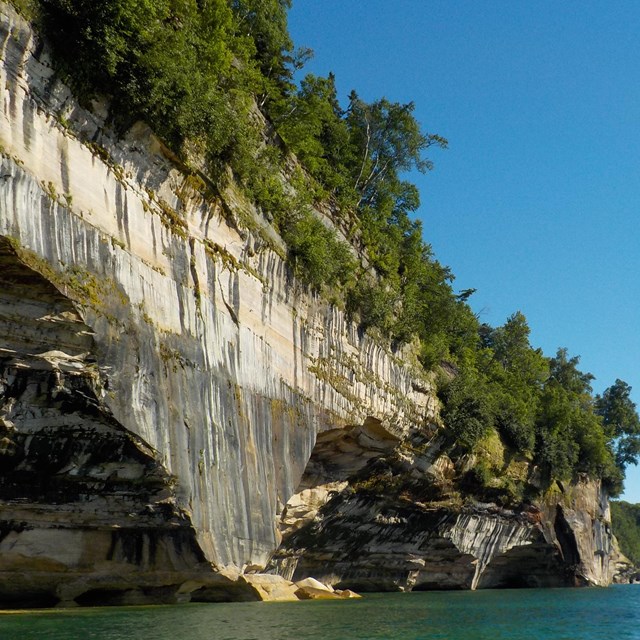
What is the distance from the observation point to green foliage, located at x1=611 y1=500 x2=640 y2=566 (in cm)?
10600

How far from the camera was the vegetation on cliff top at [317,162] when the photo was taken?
1631cm

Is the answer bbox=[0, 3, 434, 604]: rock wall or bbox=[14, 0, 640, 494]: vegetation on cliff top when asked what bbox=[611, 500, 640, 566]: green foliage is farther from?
bbox=[0, 3, 434, 604]: rock wall

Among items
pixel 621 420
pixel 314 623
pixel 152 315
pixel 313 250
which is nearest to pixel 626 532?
pixel 621 420

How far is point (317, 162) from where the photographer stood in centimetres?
3072

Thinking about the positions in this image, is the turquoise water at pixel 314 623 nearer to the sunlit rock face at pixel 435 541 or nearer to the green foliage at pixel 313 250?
the sunlit rock face at pixel 435 541

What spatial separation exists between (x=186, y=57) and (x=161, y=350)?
706 cm

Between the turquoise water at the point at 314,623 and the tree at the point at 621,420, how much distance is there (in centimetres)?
4564

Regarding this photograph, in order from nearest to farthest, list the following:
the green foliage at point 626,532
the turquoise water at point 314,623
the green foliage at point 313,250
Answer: the turquoise water at point 314,623
the green foliage at point 313,250
the green foliage at point 626,532

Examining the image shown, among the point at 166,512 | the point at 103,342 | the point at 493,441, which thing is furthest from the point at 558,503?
the point at 103,342

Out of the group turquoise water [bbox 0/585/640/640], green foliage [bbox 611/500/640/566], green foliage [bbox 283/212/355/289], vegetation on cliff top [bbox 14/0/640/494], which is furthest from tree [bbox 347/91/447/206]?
green foliage [bbox 611/500/640/566]

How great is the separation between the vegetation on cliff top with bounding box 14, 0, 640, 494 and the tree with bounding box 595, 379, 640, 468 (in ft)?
30.5

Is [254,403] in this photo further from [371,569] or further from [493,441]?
[493,441]

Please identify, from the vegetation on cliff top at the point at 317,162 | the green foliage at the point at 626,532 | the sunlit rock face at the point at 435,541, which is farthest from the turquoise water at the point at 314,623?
the green foliage at the point at 626,532

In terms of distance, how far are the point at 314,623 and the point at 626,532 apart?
104924mm
